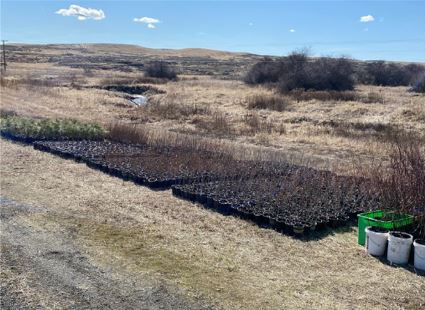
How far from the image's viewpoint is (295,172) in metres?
11.4

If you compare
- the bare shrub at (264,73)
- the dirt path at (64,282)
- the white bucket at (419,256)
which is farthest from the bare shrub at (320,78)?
the dirt path at (64,282)

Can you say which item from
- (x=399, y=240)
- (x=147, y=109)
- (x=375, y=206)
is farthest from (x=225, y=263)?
(x=147, y=109)

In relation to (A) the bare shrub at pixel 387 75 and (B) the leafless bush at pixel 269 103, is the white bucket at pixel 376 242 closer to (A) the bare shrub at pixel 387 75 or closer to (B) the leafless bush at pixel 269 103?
(B) the leafless bush at pixel 269 103

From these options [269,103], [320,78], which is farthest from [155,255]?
[320,78]

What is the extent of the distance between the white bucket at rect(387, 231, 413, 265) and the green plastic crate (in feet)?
1.60

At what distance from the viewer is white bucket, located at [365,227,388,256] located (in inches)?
274

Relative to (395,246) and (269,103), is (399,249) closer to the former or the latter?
(395,246)

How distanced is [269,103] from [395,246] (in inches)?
924

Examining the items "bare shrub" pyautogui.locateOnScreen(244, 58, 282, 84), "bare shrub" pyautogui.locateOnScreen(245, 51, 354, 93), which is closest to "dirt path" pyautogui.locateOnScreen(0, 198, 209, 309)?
"bare shrub" pyautogui.locateOnScreen(245, 51, 354, 93)

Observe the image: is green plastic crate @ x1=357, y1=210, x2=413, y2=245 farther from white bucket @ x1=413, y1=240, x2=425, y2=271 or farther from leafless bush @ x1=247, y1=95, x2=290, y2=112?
leafless bush @ x1=247, y1=95, x2=290, y2=112

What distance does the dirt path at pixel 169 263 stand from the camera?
5.48 meters

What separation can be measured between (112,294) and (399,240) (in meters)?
3.75

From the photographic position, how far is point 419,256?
6.60m

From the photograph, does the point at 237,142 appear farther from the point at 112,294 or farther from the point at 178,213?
the point at 112,294
